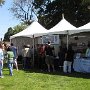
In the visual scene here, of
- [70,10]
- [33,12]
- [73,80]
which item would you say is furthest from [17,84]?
[33,12]

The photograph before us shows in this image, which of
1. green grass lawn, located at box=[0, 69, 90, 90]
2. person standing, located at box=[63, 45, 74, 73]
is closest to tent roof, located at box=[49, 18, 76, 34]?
person standing, located at box=[63, 45, 74, 73]

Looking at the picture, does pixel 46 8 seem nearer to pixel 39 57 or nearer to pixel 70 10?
pixel 70 10

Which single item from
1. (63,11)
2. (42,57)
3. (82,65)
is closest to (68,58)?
(82,65)

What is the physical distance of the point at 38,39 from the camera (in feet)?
90.4

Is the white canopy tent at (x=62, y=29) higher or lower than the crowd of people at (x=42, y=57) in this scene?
higher

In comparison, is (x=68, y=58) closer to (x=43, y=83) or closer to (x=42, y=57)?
(x=42, y=57)

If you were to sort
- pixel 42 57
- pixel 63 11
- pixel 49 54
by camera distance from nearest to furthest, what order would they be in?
pixel 49 54 → pixel 42 57 → pixel 63 11

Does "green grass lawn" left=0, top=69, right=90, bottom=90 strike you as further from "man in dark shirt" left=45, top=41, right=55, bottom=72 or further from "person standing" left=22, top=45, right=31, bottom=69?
"person standing" left=22, top=45, right=31, bottom=69

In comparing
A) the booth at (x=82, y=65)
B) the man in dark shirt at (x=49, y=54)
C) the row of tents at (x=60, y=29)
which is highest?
the row of tents at (x=60, y=29)

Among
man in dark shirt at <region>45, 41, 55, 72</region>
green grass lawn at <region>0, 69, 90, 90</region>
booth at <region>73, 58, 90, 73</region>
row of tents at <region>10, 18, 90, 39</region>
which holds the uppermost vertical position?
row of tents at <region>10, 18, 90, 39</region>

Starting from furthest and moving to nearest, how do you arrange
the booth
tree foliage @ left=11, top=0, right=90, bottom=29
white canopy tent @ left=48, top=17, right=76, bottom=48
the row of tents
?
1. tree foliage @ left=11, top=0, right=90, bottom=29
2. white canopy tent @ left=48, top=17, right=76, bottom=48
3. the row of tents
4. the booth

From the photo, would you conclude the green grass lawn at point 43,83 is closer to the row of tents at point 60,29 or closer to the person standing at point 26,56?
the row of tents at point 60,29

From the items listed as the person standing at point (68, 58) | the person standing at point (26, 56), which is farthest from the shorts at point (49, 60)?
the person standing at point (26, 56)

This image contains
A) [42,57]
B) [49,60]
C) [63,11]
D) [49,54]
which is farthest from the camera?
[63,11]
